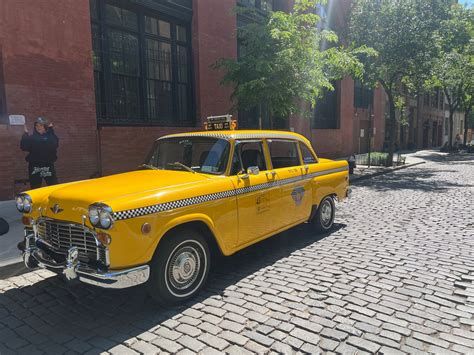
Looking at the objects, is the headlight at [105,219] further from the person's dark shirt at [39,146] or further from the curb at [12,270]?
the person's dark shirt at [39,146]

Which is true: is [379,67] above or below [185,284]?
above

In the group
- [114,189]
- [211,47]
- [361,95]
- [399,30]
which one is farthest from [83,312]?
[361,95]

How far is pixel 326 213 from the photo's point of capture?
21.0ft

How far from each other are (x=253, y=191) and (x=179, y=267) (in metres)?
1.38

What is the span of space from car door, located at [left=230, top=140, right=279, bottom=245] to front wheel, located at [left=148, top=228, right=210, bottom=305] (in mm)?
666

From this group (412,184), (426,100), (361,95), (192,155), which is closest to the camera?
(192,155)

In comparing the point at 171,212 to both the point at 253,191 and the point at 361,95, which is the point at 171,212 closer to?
the point at 253,191

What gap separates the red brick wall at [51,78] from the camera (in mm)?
7852

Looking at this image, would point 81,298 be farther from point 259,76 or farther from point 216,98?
point 216,98

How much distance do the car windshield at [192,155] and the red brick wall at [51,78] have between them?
4843 mm

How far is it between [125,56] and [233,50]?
4.43 metres

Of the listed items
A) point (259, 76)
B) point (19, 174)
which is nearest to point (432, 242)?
point (259, 76)

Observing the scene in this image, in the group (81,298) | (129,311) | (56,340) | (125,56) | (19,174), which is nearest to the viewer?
(56,340)

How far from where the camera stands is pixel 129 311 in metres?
3.66
